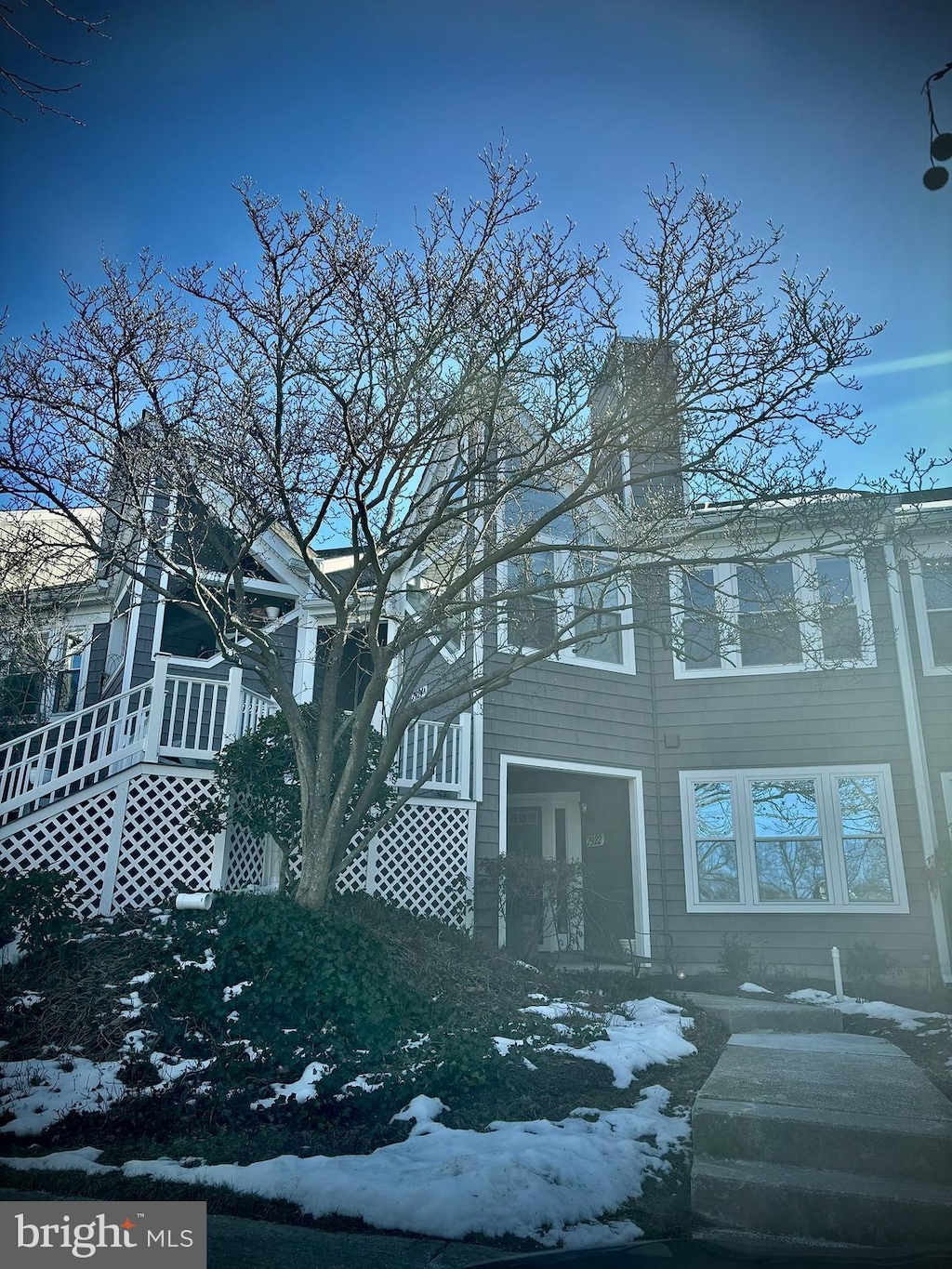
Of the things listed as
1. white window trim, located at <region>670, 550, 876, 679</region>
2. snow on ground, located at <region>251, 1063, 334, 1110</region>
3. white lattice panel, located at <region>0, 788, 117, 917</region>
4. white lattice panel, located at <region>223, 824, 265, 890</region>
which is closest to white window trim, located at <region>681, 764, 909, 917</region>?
white window trim, located at <region>670, 550, 876, 679</region>

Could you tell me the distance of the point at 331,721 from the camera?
7.29 m

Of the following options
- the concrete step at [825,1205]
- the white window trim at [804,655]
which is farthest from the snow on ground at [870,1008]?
the concrete step at [825,1205]

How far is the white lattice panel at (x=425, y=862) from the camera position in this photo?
31.9ft

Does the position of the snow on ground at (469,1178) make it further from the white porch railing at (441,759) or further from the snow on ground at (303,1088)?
the white porch railing at (441,759)

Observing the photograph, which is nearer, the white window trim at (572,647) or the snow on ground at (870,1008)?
the snow on ground at (870,1008)

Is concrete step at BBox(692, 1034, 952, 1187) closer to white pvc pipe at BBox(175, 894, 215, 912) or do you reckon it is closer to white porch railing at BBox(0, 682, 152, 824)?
white pvc pipe at BBox(175, 894, 215, 912)

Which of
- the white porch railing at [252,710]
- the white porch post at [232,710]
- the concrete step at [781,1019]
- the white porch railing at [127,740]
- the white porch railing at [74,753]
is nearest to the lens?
the concrete step at [781,1019]

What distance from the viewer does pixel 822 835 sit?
1130 cm

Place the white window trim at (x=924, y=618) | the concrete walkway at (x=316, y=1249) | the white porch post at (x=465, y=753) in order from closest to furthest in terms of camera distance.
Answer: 1. the concrete walkway at (x=316, y=1249)
2. the white porch post at (x=465, y=753)
3. the white window trim at (x=924, y=618)

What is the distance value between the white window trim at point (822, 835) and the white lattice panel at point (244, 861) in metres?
5.57

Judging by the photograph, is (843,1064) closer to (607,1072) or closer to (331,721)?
(607,1072)

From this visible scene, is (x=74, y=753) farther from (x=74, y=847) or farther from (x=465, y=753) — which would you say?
(x=465, y=753)

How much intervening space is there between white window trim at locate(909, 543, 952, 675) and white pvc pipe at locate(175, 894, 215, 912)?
29.9ft

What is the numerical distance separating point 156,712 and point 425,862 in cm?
342
